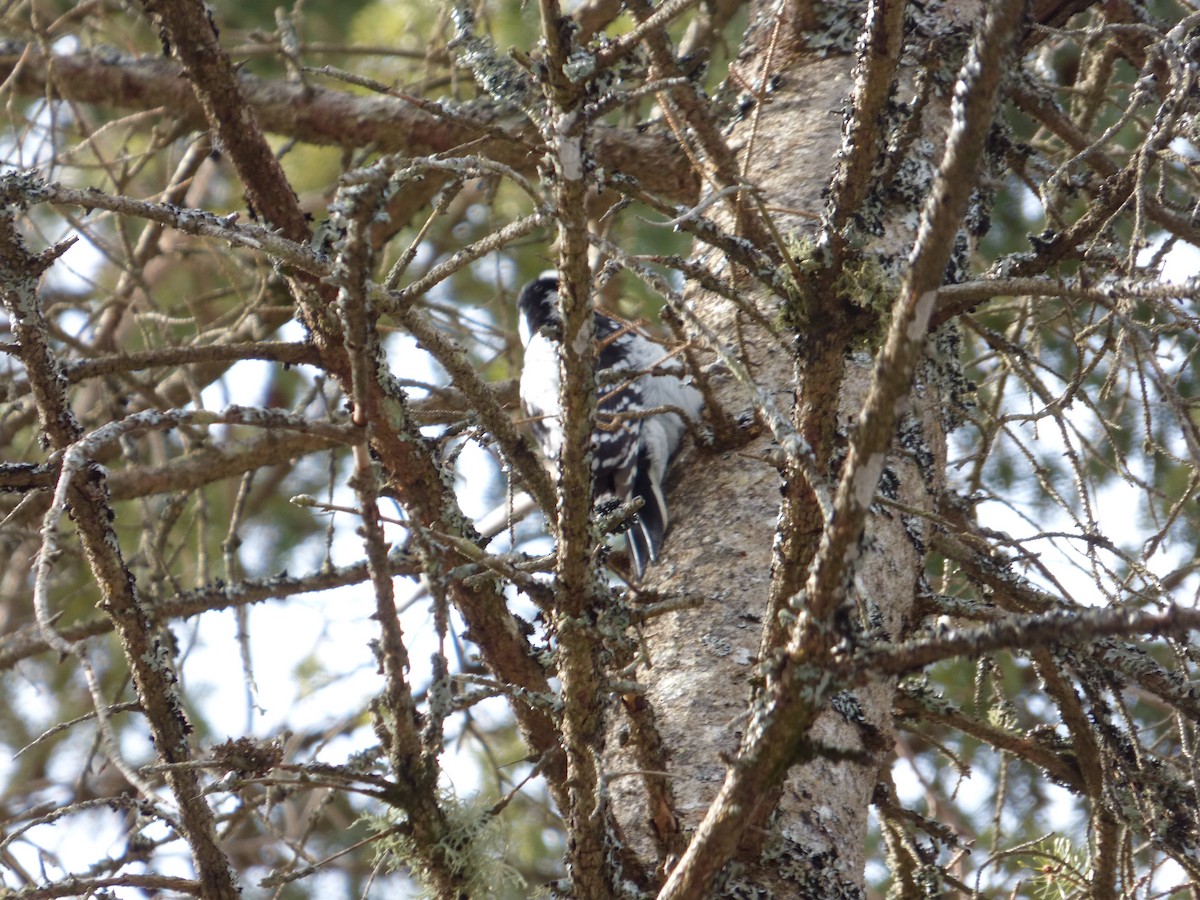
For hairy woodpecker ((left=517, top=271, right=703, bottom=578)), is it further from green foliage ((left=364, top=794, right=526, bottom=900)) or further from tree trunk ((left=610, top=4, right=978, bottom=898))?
green foliage ((left=364, top=794, right=526, bottom=900))

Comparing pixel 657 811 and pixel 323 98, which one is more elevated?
pixel 323 98

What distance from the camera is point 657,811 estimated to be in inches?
59.7

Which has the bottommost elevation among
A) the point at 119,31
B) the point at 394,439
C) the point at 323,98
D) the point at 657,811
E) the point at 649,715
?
the point at 657,811

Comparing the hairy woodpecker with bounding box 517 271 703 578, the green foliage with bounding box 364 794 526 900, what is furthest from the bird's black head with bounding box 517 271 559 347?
the green foliage with bounding box 364 794 526 900

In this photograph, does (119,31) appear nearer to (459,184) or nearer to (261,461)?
(261,461)

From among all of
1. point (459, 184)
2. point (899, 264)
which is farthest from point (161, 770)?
point (899, 264)

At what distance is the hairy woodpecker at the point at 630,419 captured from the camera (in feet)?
9.92

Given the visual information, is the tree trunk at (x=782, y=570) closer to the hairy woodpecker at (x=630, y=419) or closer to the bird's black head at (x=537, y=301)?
the hairy woodpecker at (x=630, y=419)

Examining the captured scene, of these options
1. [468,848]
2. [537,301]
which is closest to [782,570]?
[468,848]

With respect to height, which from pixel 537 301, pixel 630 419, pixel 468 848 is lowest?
pixel 468 848

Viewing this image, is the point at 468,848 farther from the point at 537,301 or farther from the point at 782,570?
the point at 537,301

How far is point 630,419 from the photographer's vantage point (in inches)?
108

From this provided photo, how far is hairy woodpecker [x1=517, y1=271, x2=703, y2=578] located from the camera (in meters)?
3.02

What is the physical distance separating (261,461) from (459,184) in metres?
1.51
